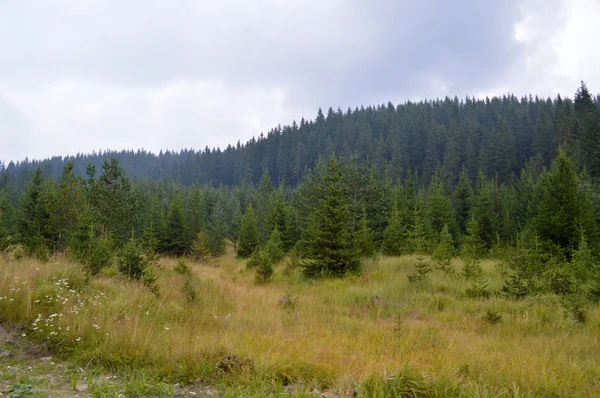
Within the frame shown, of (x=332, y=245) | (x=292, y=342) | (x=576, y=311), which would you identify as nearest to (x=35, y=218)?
(x=332, y=245)

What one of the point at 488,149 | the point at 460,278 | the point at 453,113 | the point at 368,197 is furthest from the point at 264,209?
the point at 453,113

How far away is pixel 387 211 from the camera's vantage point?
31469 millimetres

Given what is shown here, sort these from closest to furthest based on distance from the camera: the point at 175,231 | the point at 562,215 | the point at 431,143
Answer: the point at 562,215, the point at 175,231, the point at 431,143

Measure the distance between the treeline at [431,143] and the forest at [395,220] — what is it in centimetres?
48

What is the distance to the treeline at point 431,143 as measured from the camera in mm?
56562

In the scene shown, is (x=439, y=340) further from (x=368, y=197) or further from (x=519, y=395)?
(x=368, y=197)

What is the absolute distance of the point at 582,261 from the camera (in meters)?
12.8

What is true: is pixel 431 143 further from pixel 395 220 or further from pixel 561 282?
pixel 561 282

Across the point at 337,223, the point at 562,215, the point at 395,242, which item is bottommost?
the point at 395,242

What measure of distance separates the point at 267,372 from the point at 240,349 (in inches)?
26.3

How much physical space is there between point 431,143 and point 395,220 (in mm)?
66408

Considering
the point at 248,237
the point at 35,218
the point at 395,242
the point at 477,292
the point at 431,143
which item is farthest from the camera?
the point at 431,143

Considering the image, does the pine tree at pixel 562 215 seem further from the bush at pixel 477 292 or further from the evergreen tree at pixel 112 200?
the evergreen tree at pixel 112 200

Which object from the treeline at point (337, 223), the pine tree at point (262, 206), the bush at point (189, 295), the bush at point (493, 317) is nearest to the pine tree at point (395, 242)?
the treeline at point (337, 223)
